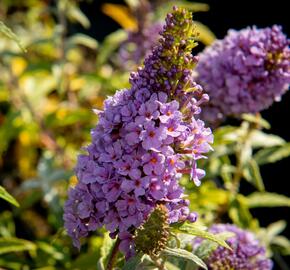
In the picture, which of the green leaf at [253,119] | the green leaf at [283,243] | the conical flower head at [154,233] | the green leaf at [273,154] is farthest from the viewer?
the green leaf at [283,243]

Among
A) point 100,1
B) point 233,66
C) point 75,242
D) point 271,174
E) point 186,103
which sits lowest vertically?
point 75,242

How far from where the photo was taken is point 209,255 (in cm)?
229

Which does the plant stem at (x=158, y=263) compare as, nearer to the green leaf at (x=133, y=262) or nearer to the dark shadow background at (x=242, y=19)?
the green leaf at (x=133, y=262)

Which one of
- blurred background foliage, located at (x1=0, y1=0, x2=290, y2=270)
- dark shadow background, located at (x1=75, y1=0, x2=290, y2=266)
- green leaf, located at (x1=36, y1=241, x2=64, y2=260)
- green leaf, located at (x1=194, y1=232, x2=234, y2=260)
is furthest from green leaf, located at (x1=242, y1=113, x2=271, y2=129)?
dark shadow background, located at (x1=75, y1=0, x2=290, y2=266)

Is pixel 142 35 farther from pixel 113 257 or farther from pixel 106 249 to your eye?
pixel 113 257

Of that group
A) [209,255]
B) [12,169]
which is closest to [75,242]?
[209,255]

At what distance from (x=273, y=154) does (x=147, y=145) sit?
1882mm

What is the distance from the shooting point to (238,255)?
7.70 feet

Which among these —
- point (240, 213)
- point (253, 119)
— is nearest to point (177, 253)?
point (253, 119)

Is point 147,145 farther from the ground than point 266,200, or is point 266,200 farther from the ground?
point 266,200

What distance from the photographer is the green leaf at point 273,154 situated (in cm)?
351

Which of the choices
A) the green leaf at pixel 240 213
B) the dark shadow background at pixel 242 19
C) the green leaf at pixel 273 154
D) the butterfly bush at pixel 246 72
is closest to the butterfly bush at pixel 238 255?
the butterfly bush at pixel 246 72

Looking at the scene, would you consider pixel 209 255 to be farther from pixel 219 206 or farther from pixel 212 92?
pixel 219 206

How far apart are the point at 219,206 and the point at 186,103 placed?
6.14 ft
